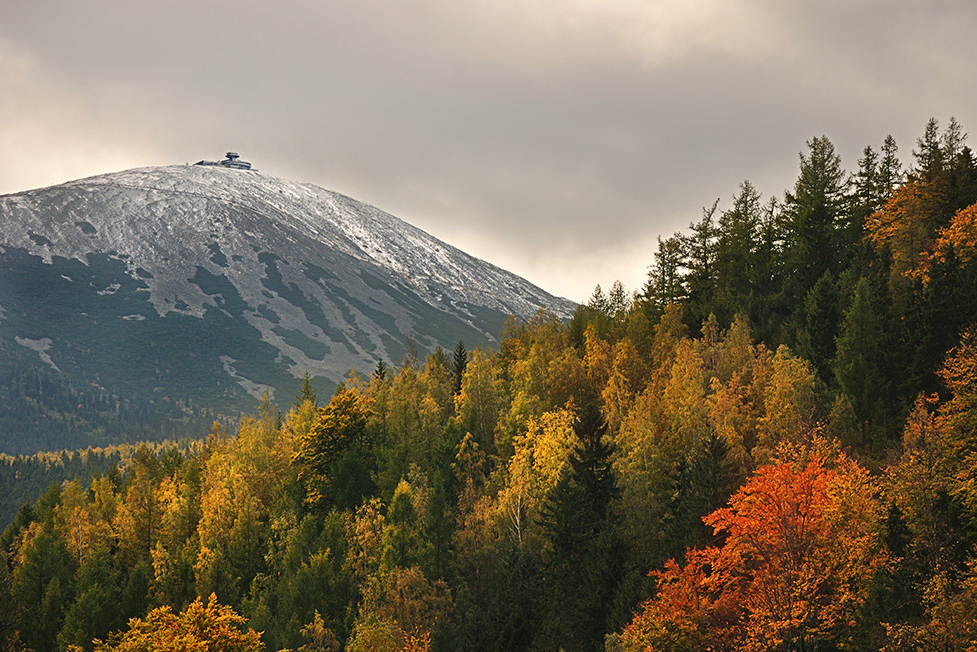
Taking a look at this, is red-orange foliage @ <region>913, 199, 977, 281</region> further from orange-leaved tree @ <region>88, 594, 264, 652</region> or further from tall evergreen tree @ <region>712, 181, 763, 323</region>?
orange-leaved tree @ <region>88, 594, 264, 652</region>

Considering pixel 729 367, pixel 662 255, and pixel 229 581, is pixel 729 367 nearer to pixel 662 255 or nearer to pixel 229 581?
pixel 662 255

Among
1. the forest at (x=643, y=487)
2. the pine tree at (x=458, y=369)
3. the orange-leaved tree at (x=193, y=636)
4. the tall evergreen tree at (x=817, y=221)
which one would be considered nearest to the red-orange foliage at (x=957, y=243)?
the forest at (x=643, y=487)

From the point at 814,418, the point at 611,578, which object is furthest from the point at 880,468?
the point at 611,578

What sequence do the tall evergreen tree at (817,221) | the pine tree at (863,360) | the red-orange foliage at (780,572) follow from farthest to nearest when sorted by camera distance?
1. the tall evergreen tree at (817,221)
2. the pine tree at (863,360)
3. the red-orange foliage at (780,572)

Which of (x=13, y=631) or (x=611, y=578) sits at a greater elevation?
(x=611, y=578)

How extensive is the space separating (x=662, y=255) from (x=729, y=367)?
26134 millimetres

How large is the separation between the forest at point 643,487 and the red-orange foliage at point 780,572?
170mm

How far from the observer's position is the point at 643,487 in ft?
206

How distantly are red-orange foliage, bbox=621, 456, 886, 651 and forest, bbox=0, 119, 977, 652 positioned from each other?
0.17 m

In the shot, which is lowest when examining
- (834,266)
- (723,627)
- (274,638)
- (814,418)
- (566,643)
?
(274,638)

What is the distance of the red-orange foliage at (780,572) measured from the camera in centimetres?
4391

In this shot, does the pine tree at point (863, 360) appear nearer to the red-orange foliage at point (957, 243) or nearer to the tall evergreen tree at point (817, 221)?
the red-orange foliage at point (957, 243)

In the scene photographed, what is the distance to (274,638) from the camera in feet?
242

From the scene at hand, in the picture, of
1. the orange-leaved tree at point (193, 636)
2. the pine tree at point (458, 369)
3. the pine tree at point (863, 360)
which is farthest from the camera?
the pine tree at point (458, 369)
